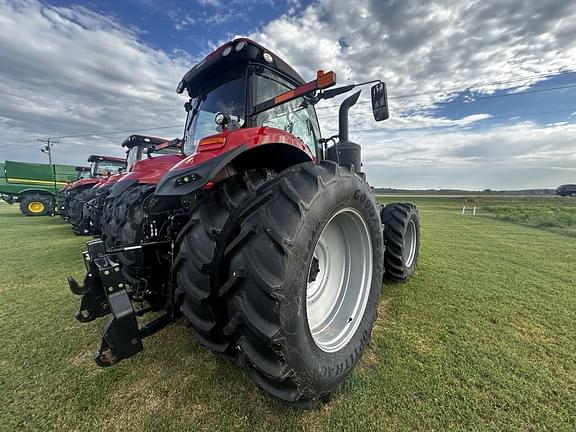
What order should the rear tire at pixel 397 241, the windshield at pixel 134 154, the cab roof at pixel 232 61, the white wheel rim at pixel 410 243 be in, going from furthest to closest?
the windshield at pixel 134 154 → the white wheel rim at pixel 410 243 → the rear tire at pixel 397 241 → the cab roof at pixel 232 61

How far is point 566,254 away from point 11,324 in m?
8.63

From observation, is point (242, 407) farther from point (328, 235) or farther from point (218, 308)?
point (328, 235)

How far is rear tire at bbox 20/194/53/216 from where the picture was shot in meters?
13.3

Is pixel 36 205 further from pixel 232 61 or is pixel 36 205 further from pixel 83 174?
pixel 232 61

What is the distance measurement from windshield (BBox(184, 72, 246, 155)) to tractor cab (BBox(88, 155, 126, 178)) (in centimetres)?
1001

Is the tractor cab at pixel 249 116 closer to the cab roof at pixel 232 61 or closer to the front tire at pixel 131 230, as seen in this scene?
the cab roof at pixel 232 61

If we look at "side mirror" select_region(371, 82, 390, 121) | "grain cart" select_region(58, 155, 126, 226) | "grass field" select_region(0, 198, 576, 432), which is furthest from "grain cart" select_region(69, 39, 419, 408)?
"grain cart" select_region(58, 155, 126, 226)

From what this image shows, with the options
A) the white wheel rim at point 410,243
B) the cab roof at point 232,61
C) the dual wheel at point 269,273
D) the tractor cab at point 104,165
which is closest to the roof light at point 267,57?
the cab roof at point 232,61

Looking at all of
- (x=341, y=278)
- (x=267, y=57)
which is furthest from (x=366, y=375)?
(x=267, y=57)

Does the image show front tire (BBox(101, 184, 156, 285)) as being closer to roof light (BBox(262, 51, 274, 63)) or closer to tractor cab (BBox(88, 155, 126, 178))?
roof light (BBox(262, 51, 274, 63))

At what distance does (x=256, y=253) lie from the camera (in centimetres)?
127

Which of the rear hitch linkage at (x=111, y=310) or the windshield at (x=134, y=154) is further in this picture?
the windshield at (x=134, y=154)

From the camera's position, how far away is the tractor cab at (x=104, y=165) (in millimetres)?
10922

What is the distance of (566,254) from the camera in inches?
209
